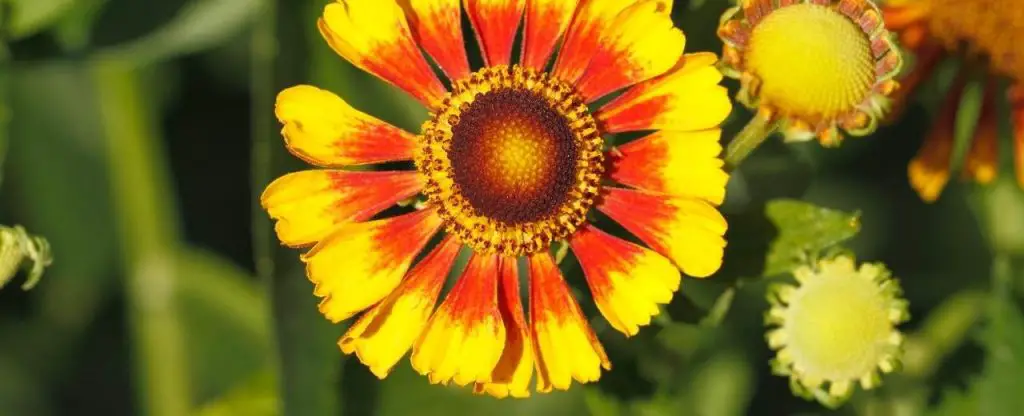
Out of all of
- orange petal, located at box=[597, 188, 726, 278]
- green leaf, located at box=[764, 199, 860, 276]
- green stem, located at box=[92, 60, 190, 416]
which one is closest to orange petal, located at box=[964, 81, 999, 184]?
green leaf, located at box=[764, 199, 860, 276]

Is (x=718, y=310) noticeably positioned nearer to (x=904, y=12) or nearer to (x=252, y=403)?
(x=904, y=12)

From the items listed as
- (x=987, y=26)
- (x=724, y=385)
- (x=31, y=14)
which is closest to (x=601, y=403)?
(x=724, y=385)

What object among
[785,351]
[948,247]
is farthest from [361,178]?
[948,247]

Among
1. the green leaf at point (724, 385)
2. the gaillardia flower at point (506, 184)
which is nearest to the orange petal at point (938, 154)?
the green leaf at point (724, 385)

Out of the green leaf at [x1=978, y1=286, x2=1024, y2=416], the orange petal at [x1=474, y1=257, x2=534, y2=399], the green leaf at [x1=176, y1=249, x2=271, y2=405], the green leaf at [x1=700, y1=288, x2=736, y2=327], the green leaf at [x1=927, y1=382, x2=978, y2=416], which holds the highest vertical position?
the orange petal at [x1=474, y1=257, x2=534, y2=399]

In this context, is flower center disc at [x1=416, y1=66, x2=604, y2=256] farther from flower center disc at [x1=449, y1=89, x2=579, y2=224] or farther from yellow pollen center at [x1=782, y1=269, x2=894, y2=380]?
yellow pollen center at [x1=782, y1=269, x2=894, y2=380]

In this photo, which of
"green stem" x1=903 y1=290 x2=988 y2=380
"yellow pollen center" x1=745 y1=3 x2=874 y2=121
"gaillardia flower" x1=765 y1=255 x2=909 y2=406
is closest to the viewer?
"yellow pollen center" x1=745 y1=3 x2=874 y2=121

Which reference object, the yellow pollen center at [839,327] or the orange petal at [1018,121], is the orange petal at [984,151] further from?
the yellow pollen center at [839,327]
